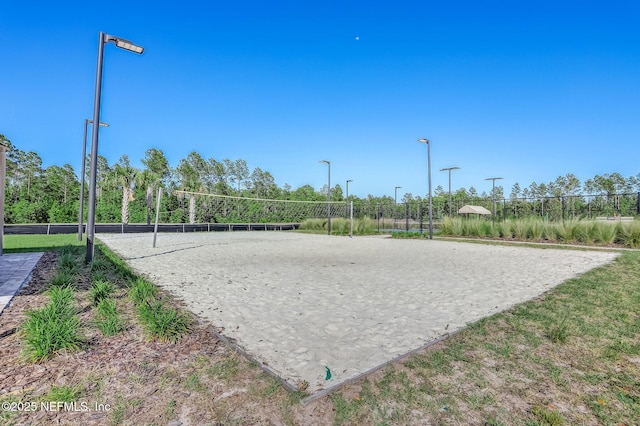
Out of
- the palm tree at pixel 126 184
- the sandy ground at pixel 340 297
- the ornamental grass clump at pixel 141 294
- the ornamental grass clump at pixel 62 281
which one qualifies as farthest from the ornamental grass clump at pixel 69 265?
the palm tree at pixel 126 184

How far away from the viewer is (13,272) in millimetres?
6445

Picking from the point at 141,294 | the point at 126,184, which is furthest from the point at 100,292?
the point at 126,184

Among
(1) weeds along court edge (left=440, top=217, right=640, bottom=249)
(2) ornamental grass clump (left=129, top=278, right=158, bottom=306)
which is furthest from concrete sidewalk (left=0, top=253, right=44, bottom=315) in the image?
(1) weeds along court edge (left=440, top=217, right=640, bottom=249)

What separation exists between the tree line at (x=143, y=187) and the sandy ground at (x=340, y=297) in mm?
13090

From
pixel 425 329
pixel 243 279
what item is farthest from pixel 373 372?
pixel 243 279

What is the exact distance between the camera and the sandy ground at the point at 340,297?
330 cm

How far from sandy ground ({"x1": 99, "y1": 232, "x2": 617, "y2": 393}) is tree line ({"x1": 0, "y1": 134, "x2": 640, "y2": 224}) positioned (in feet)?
42.9

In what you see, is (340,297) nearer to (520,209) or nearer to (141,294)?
(141,294)

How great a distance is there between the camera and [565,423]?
2184 millimetres

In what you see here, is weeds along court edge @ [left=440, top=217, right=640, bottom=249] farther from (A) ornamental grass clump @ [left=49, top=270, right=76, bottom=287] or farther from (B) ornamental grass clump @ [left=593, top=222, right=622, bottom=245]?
(A) ornamental grass clump @ [left=49, top=270, right=76, bottom=287]

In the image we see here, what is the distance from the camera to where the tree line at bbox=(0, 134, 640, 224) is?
2871cm

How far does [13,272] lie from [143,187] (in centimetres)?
2680

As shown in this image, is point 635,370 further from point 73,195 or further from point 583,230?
point 73,195

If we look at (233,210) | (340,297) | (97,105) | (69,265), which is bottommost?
(340,297)
